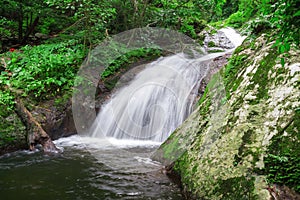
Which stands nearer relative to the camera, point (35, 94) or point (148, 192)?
point (148, 192)

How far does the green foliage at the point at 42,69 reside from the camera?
616 cm

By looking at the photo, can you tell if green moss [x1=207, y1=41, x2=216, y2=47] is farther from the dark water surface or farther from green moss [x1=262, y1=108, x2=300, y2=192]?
green moss [x1=262, y1=108, x2=300, y2=192]

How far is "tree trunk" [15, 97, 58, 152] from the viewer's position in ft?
16.6

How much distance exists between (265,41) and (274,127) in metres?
1.84

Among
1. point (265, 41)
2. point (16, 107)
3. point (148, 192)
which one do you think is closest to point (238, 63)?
point (265, 41)

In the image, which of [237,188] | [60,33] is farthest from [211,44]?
[237,188]

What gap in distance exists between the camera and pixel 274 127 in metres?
2.88

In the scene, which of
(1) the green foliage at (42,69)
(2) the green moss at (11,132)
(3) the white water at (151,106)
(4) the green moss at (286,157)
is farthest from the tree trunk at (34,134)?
(4) the green moss at (286,157)

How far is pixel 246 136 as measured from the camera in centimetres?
303

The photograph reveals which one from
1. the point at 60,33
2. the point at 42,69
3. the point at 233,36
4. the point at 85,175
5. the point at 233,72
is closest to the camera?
the point at 85,175

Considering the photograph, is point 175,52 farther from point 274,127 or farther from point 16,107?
point 274,127

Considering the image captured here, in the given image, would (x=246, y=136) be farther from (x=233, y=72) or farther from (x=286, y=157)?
(x=233, y=72)

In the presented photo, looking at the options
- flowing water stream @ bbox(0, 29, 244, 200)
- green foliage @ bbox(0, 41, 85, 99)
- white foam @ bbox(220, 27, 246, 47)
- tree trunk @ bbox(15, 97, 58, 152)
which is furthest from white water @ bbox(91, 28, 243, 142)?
white foam @ bbox(220, 27, 246, 47)

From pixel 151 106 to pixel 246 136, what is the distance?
376cm
